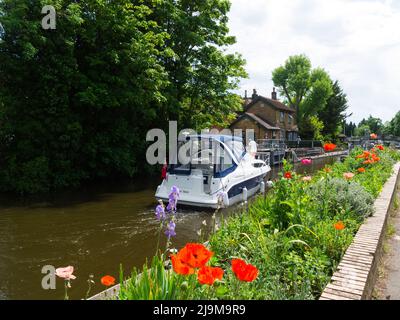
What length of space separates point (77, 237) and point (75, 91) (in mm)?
8653

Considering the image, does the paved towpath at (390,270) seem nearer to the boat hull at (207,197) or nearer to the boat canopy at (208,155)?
the boat hull at (207,197)

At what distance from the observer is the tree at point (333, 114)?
57894mm

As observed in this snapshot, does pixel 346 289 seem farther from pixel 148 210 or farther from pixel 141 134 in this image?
pixel 141 134

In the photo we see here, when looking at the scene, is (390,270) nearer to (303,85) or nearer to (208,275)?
(208,275)

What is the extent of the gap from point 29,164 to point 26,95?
2.90 m

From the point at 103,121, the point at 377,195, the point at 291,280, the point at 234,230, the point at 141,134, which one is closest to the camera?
the point at 291,280

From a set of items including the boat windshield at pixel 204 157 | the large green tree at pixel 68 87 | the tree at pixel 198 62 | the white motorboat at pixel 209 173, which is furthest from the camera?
the tree at pixel 198 62

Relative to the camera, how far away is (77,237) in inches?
313

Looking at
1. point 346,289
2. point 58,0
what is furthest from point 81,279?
point 58,0

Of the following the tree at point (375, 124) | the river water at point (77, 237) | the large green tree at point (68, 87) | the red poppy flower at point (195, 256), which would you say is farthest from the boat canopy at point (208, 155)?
the tree at point (375, 124)

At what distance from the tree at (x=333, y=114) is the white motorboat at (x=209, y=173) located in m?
A: 50.5

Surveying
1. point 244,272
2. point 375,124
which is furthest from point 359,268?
point 375,124

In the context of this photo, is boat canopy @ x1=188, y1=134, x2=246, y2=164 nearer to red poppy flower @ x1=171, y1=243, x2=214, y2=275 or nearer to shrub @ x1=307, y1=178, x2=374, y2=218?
shrub @ x1=307, y1=178, x2=374, y2=218

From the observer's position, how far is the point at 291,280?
10.2 ft
